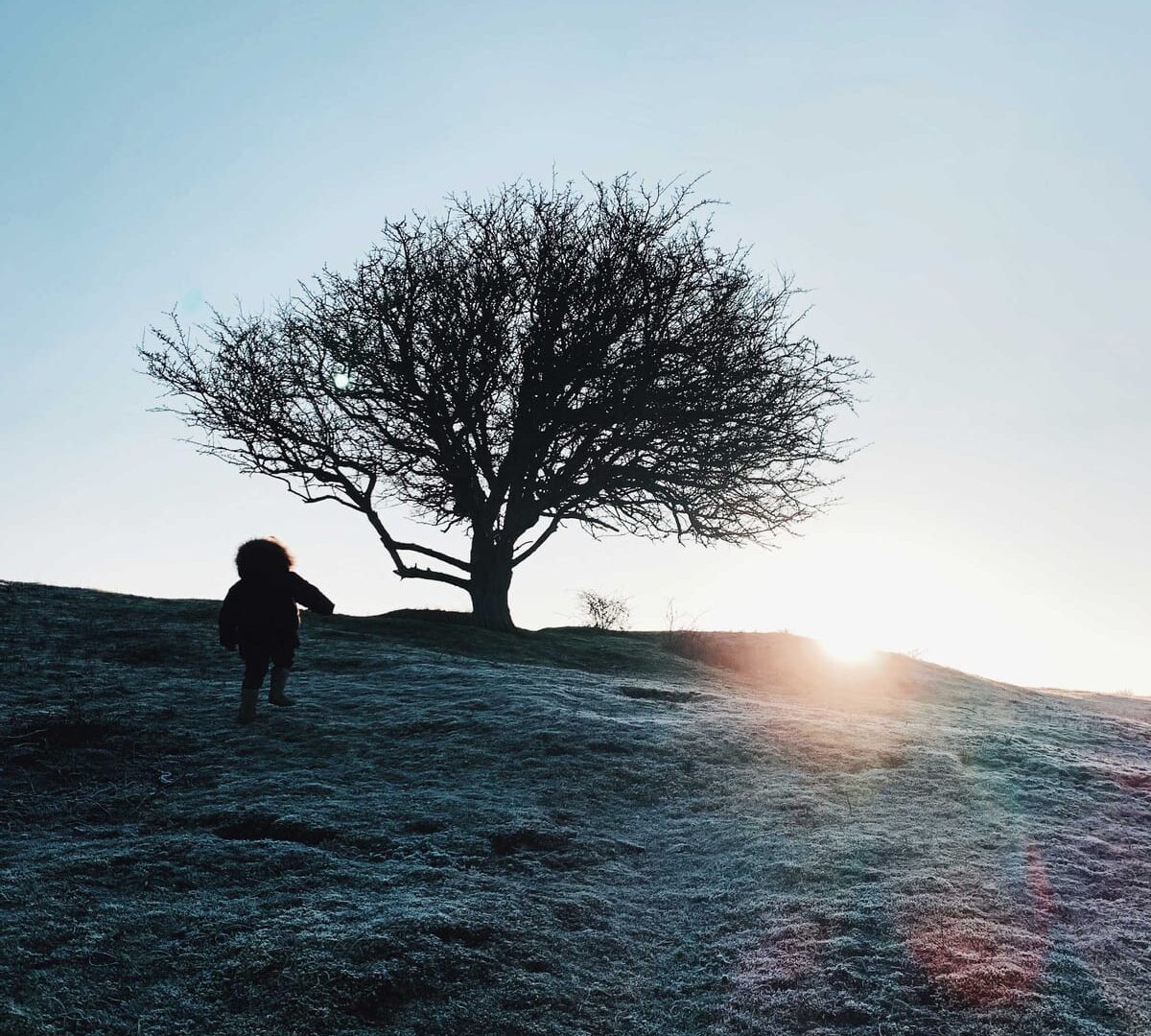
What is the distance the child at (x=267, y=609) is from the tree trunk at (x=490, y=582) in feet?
30.1

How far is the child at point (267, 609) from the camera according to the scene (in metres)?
9.77

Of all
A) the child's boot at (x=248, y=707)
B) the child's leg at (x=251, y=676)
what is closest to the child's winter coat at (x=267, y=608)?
the child's leg at (x=251, y=676)

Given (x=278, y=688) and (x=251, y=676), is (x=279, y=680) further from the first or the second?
(x=251, y=676)

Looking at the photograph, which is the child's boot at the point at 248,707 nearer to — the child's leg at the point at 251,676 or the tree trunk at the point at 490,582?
Answer: the child's leg at the point at 251,676

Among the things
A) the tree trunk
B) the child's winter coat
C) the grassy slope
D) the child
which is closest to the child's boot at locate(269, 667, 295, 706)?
the child

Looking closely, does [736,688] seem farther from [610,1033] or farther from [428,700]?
[610,1033]

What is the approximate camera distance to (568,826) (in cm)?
700

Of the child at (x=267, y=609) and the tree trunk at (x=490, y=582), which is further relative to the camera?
the tree trunk at (x=490, y=582)

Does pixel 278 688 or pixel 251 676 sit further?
pixel 278 688

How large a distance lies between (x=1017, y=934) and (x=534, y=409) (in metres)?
14.6

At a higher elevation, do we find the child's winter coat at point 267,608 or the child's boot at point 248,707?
the child's winter coat at point 267,608

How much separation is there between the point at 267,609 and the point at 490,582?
384 inches

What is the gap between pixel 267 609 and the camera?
9.91m

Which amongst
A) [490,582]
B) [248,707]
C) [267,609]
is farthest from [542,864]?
[490,582]
